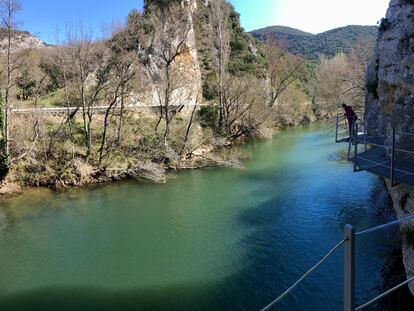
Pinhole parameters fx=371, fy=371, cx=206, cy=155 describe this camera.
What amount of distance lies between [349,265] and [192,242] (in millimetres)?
11188

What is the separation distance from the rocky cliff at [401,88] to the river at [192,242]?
7.61ft

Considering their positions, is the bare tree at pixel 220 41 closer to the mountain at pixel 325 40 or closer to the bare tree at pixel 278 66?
the bare tree at pixel 278 66

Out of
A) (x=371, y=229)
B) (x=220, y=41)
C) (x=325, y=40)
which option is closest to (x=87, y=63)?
(x=220, y=41)

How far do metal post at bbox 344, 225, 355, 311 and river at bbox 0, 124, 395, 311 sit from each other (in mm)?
6891

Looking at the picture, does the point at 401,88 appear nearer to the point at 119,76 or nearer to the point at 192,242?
the point at 192,242

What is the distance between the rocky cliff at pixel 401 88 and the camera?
30.6 ft

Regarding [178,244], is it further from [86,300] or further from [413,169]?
[413,169]

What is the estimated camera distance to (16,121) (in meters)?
24.0

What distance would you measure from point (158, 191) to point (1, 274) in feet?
32.6

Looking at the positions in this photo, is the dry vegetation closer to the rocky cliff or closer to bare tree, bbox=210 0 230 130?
bare tree, bbox=210 0 230 130

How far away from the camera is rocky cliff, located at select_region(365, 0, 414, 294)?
9.33 m

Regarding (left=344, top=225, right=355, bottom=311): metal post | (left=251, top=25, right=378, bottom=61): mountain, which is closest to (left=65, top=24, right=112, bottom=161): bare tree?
(left=344, top=225, right=355, bottom=311): metal post

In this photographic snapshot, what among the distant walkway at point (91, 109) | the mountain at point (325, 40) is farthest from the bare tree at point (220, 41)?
the mountain at point (325, 40)

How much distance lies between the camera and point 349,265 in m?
3.00
